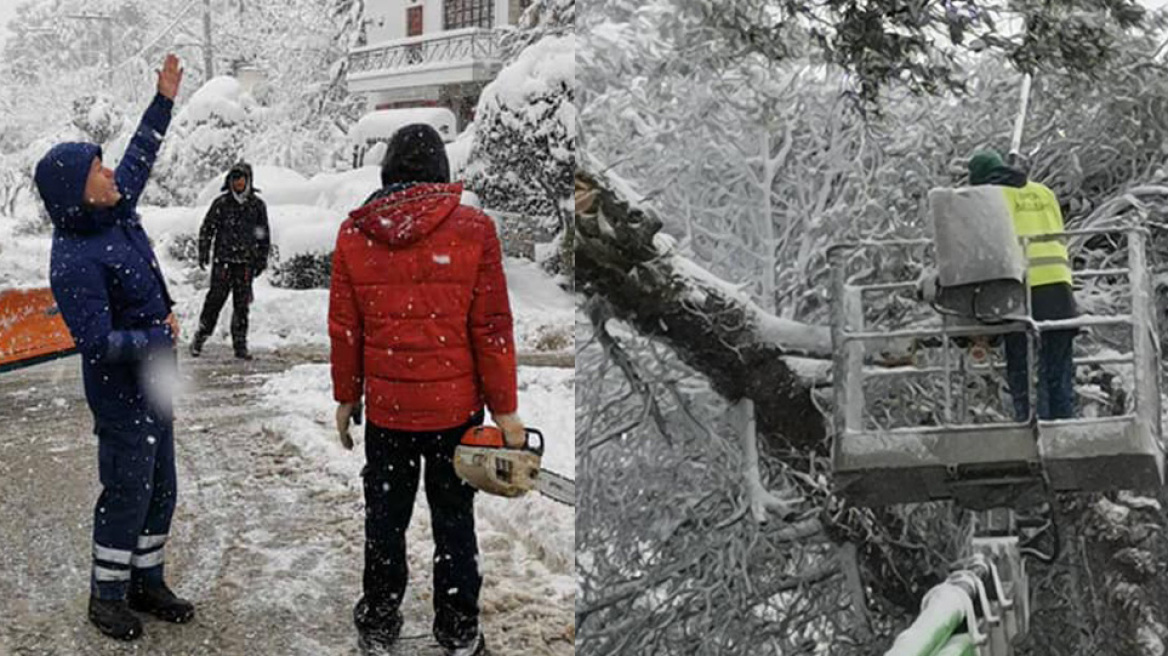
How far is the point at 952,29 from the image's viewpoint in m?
2.79

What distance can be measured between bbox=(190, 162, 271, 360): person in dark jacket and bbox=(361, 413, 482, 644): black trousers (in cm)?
23

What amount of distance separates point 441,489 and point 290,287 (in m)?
0.31

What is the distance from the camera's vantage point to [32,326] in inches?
52.9

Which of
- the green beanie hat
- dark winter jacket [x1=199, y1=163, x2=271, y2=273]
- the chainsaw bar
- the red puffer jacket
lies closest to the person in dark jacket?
dark winter jacket [x1=199, y1=163, x2=271, y2=273]

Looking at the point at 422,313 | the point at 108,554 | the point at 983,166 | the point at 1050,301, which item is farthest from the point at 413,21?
the point at 1050,301

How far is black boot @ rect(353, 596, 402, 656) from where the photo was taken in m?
1.58

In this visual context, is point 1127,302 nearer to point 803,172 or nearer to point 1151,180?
point 1151,180

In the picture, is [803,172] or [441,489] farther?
[803,172]

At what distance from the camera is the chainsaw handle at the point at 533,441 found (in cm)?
156

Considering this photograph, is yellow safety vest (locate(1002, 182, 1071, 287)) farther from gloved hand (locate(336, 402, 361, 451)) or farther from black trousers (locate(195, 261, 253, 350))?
black trousers (locate(195, 261, 253, 350))

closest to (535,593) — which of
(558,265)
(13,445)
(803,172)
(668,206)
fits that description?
(558,265)

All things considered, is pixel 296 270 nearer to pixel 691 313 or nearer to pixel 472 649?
pixel 472 649

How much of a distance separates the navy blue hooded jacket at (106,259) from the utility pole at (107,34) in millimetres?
112

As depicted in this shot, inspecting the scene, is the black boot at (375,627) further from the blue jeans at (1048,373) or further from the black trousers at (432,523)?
the blue jeans at (1048,373)
